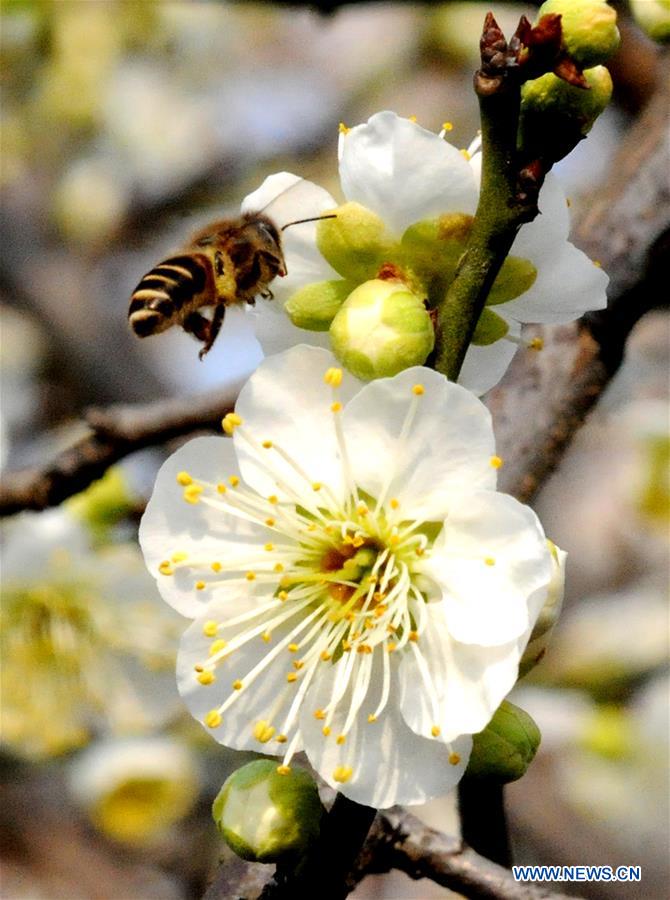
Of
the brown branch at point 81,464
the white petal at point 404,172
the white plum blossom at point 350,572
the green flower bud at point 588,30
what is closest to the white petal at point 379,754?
the white plum blossom at point 350,572

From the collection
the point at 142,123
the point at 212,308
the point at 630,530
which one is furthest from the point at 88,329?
the point at 212,308

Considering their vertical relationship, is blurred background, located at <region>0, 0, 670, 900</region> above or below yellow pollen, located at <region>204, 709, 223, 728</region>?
below

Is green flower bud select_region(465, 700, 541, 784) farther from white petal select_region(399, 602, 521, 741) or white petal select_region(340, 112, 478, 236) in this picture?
white petal select_region(340, 112, 478, 236)

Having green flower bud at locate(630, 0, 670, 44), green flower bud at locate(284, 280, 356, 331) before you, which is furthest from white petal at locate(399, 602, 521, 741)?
green flower bud at locate(630, 0, 670, 44)

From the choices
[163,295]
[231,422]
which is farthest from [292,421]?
[163,295]

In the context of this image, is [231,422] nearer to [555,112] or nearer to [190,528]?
[190,528]

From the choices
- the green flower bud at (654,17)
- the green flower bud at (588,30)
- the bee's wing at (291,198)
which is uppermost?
the green flower bud at (588,30)

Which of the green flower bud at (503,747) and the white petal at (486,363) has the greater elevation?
the white petal at (486,363)

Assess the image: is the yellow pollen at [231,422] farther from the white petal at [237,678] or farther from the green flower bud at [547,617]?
the green flower bud at [547,617]
